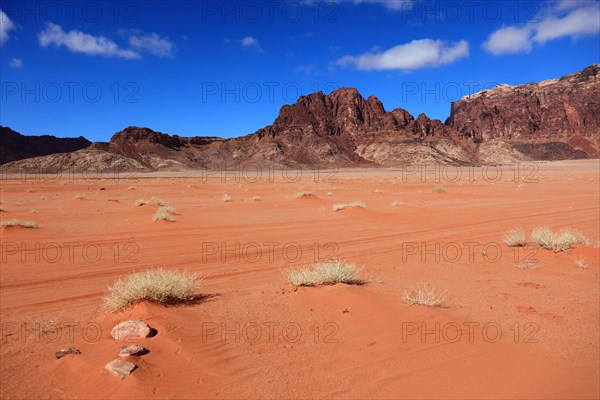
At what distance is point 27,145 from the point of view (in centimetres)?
14212

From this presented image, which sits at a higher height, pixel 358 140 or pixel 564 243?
pixel 358 140

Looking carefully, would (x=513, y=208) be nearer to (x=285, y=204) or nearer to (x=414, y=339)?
(x=285, y=204)

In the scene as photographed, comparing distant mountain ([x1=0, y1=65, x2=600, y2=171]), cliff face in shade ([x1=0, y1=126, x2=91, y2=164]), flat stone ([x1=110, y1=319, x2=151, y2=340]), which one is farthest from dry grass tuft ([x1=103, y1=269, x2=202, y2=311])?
cliff face in shade ([x1=0, y1=126, x2=91, y2=164])

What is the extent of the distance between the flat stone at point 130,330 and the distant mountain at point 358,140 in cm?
11887

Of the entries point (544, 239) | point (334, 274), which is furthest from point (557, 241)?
point (334, 274)

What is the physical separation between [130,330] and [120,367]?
75cm

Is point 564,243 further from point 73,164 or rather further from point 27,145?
point 27,145

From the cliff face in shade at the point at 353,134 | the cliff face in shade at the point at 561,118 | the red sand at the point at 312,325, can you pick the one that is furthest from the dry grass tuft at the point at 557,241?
the cliff face in shade at the point at 561,118

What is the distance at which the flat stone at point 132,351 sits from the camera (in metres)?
3.90

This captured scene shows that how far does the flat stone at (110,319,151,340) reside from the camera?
431 cm

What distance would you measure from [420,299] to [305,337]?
78.0 inches

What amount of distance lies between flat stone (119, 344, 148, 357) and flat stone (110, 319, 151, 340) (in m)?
0.32

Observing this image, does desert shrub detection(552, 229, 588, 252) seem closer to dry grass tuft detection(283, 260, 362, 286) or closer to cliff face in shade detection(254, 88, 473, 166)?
dry grass tuft detection(283, 260, 362, 286)

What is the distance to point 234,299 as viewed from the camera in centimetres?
612
